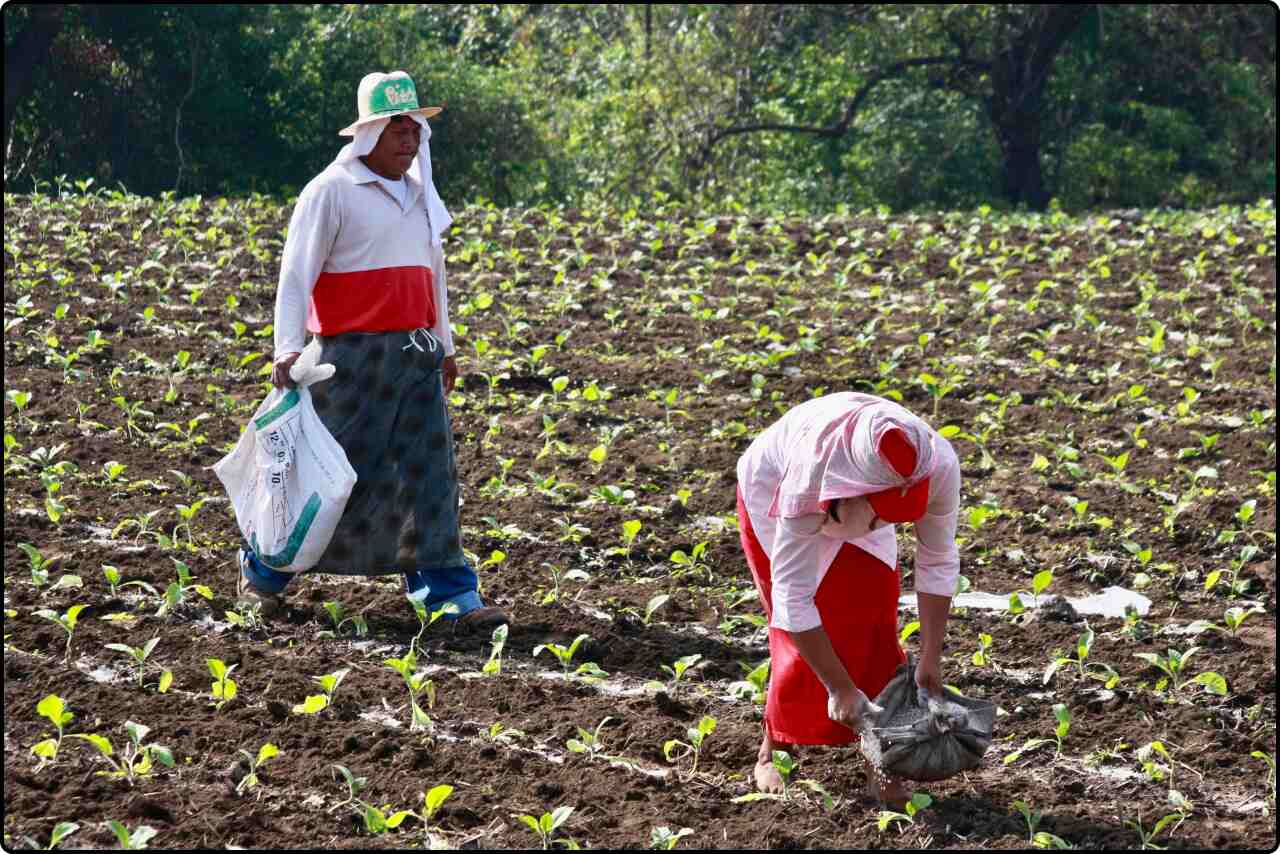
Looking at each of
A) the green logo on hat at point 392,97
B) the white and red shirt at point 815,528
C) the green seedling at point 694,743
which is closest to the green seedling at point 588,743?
the green seedling at point 694,743

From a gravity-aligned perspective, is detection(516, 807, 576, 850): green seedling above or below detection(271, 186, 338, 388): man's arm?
below

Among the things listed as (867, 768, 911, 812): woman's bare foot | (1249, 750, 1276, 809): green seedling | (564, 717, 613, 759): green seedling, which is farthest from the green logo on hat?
(1249, 750, 1276, 809): green seedling

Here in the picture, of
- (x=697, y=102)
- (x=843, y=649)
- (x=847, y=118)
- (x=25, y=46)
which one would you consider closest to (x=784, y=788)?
(x=843, y=649)

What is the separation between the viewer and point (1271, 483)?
6.44 m

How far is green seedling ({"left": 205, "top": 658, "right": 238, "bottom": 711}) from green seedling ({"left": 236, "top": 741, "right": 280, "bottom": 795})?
31 centimetres

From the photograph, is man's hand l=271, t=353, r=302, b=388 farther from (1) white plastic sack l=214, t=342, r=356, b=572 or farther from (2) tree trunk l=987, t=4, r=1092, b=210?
(2) tree trunk l=987, t=4, r=1092, b=210

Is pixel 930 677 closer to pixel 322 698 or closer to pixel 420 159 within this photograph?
pixel 322 698

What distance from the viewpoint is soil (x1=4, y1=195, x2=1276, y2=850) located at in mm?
3756

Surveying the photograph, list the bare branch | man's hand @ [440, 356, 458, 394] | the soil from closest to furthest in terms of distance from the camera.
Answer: the soil
man's hand @ [440, 356, 458, 394]
the bare branch

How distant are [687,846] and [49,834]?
131 centimetres

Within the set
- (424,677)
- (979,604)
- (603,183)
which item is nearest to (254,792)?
(424,677)

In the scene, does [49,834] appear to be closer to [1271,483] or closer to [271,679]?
[271,679]

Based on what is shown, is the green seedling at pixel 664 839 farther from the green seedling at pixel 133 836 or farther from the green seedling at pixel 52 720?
Result: the green seedling at pixel 52 720

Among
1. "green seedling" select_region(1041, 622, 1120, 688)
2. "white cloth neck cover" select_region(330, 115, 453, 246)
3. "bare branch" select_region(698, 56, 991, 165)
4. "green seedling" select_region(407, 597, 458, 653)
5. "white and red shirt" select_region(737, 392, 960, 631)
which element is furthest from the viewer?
"bare branch" select_region(698, 56, 991, 165)
